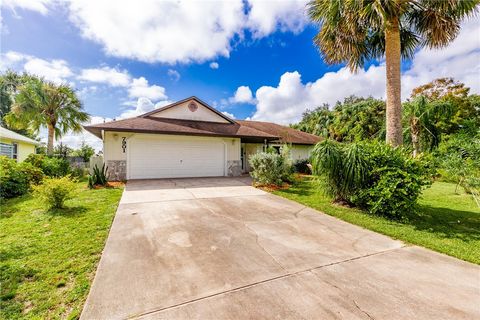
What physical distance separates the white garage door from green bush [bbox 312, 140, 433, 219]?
815cm

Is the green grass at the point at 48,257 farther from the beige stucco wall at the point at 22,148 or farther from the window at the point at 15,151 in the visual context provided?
the beige stucco wall at the point at 22,148

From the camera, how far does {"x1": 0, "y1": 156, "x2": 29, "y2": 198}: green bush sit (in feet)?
25.4

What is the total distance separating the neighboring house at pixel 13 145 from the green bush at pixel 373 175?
18.9 m

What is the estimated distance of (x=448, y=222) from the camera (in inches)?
225

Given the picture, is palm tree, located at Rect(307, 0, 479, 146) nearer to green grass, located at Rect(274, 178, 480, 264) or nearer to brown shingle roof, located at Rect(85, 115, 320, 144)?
green grass, located at Rect(274, 178, 480, 264)

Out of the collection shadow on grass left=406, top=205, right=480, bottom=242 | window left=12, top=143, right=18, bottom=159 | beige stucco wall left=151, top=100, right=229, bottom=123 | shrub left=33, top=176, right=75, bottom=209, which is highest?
beige stucco wall left=151, top=100, right=229, bottom=123

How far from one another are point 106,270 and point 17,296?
2.90ft

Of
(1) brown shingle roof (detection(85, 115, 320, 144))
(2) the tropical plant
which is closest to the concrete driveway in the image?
(1) brown shingle roof (detection(85, 115, 320, 144))

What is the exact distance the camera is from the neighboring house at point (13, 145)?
13625 mm

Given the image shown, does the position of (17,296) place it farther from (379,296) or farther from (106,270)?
(379,296)

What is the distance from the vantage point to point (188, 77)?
14188mm

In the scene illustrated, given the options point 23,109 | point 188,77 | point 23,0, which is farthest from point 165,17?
point 23,109

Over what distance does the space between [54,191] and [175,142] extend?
7.26 meters

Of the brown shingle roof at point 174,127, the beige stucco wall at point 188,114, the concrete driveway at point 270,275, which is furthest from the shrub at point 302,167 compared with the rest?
the concrete driveway at point 270,275
